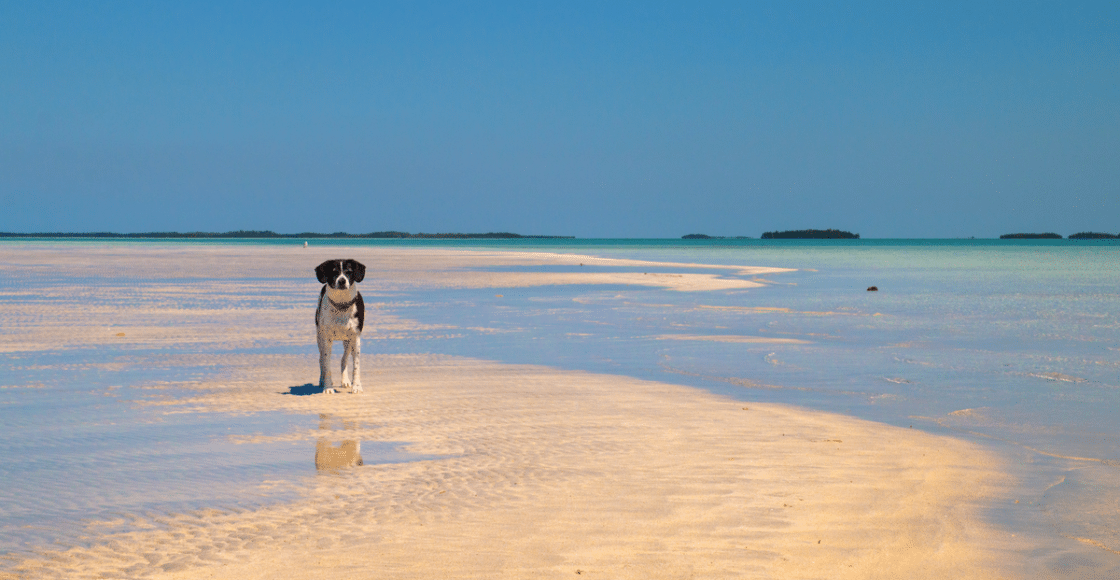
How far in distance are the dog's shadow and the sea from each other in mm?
1517

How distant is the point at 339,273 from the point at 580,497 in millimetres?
5421

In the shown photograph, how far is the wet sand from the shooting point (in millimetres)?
5391

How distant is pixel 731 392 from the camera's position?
1153 centimetres

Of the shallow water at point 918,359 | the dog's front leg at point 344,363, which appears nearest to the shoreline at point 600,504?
the shallow water at point 918,359

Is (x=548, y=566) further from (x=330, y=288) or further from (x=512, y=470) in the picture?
(x=330, y=288)

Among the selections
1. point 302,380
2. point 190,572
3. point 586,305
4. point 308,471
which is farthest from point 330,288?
point 586,305

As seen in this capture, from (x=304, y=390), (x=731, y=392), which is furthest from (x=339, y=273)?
(x=731, y=392)

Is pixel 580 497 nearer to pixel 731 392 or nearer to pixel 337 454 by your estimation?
pixel 337 454

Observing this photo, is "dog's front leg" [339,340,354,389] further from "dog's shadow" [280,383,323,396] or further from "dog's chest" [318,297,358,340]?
"dog's shadow" [280,383,323,396]

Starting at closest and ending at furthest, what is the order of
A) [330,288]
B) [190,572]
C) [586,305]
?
[190,572] < [330,288] < [586,305]

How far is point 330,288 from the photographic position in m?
11.2

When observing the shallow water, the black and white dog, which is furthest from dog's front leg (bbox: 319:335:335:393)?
the shallow water

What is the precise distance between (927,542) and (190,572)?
13.9 feet

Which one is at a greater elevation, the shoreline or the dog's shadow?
the shoreline
